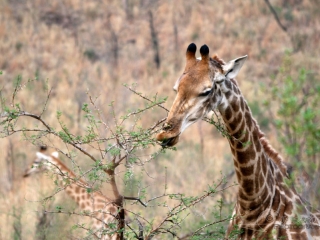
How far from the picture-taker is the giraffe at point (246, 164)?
453 centimetres

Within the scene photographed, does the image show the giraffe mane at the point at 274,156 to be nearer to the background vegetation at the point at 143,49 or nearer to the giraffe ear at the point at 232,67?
the giraffe ear at the point at 232,67

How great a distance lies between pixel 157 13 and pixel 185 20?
44.0 inches

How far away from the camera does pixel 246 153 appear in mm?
4867

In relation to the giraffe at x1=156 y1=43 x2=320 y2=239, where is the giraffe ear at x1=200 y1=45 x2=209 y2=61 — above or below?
above

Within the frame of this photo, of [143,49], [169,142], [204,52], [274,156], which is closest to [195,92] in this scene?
[204,52]

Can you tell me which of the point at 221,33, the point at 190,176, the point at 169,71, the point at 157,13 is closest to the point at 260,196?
the point at 190,176

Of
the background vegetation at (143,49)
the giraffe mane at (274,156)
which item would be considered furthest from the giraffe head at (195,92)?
the background vegetation at (143,49)

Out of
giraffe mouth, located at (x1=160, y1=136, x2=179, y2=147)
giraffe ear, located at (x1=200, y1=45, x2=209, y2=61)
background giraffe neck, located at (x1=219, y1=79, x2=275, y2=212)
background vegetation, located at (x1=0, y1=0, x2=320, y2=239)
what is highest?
background vegetation, located at (x1=0, y1=0, x2=320, y2=239)

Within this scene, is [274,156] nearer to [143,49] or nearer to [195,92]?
[195,92]

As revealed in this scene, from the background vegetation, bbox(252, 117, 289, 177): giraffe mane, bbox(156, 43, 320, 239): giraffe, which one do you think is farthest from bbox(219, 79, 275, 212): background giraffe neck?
the background vegetation

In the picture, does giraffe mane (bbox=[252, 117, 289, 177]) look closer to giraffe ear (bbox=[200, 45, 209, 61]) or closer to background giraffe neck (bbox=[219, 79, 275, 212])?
background giraffe neck (bbox=[219, 79, 275, 212])

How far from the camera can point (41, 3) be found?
958 inches

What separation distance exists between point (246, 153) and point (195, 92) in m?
0.73

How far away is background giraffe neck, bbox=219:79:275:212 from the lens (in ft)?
15.7
